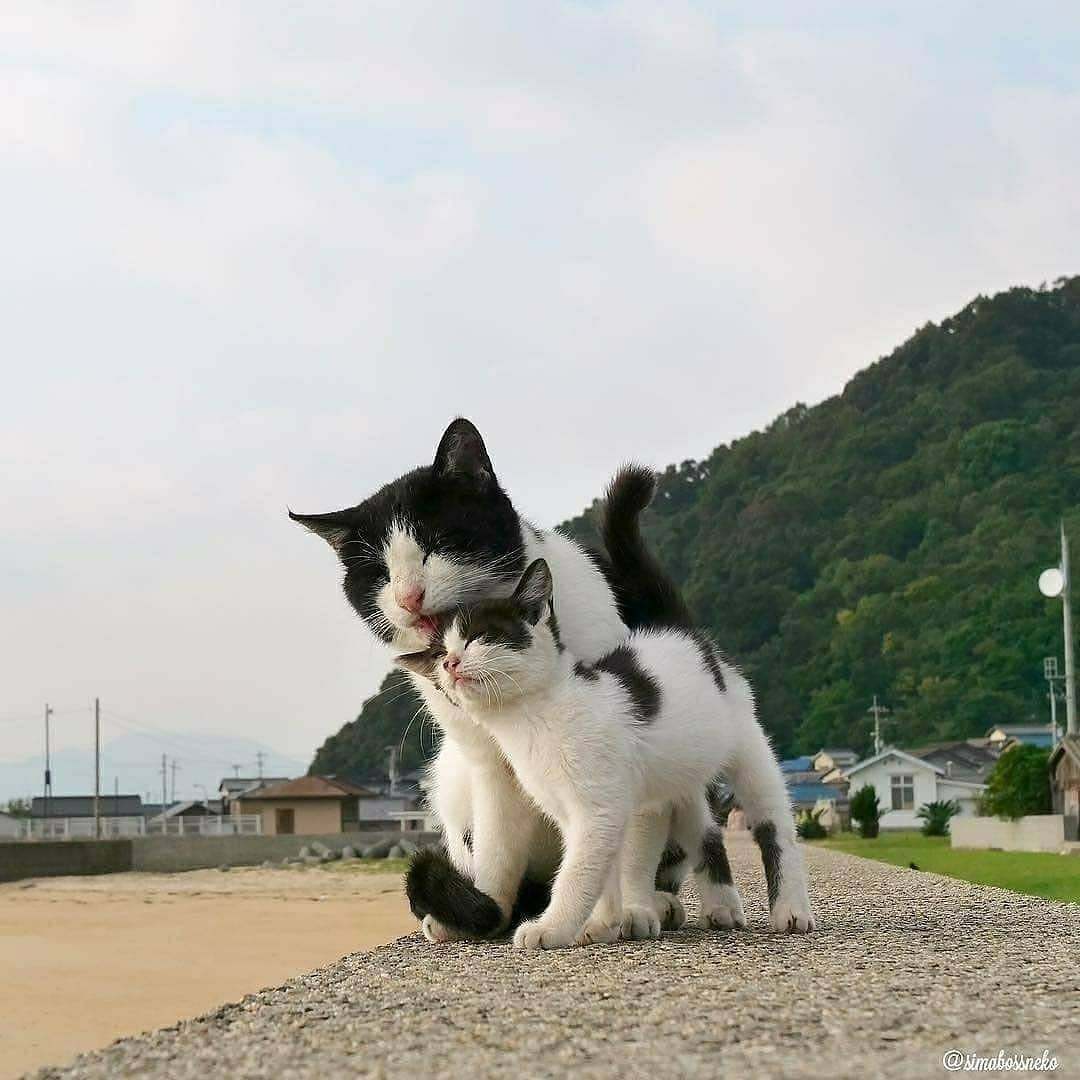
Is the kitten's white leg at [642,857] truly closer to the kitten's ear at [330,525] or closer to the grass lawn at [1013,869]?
the kitten's ear at [330,525]

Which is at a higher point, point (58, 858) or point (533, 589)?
point (533, 589)

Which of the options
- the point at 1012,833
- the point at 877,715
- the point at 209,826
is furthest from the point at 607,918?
the point at 877,715

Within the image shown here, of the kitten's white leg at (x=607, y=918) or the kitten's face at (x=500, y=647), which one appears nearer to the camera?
the kitten's face at (x=500, y=647)

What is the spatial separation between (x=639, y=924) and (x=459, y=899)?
63cm

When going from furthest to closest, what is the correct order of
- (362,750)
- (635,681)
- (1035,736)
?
(362,750) < (1035,736) < (635,681)

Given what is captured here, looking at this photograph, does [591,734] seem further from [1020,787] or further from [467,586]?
[1020,787]

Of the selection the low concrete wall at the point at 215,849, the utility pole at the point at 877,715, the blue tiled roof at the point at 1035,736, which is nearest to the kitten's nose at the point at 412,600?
the low concrete wall at the point at 215,849

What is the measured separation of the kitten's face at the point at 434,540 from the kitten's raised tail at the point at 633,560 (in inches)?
28.4

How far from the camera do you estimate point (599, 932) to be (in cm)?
471

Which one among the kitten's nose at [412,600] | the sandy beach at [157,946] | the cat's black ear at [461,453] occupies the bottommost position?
the sandy beach at [157,946]

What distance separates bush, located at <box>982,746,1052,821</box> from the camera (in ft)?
80.1

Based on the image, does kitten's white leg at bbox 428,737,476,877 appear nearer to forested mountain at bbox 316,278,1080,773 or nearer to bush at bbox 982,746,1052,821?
bush at bbox 982,746,1052,821

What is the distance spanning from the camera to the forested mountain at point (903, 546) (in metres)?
58.1

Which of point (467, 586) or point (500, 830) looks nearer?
point (467, 586)
